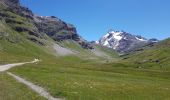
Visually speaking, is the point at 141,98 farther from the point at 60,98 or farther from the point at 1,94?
the point at 1,94

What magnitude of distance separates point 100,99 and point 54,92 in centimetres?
669

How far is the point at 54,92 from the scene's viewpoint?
1647 inches

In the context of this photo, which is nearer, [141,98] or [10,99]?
[10,99]

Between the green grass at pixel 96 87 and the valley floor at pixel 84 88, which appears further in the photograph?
the green grass at pixel 96 87

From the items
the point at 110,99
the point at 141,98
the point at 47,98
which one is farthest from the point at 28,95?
the point at 141,98

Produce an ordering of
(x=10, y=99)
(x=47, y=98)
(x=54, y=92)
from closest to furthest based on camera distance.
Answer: (x=10, y=99) < (x=47, y=98) < (x=54, y=92)

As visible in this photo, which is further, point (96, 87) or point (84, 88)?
point (96, 87)

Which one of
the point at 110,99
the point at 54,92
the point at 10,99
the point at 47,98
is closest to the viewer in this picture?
the point at 10,99

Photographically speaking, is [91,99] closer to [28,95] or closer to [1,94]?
[28,95]

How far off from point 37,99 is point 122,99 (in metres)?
10.5

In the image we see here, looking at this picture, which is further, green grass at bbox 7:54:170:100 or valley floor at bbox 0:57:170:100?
green grass at bbox 7:54:170:100

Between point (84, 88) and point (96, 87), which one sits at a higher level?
point (96, 87)

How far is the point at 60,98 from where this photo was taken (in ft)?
124

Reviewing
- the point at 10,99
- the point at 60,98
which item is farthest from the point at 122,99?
the point at 10,99
